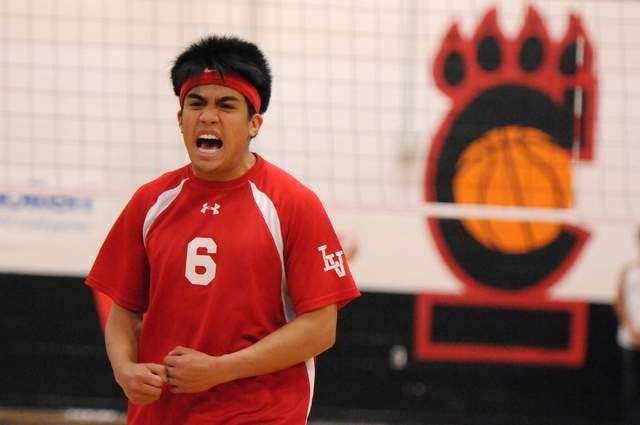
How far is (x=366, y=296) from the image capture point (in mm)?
6852

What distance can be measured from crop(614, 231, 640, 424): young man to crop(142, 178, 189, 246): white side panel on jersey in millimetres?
4457

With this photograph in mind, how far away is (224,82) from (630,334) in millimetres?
4750

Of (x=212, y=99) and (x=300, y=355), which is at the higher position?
(x=212, y=99)

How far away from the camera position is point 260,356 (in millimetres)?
2693

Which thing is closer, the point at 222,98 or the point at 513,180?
the point at 222,98

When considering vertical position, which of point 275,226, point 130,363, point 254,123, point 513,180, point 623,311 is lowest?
point 623,311

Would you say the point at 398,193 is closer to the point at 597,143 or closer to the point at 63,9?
the point at 597,143

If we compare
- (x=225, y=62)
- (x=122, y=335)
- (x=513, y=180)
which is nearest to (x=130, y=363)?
(x=122, y=335)

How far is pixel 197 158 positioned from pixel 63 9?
→ 4.27 metres

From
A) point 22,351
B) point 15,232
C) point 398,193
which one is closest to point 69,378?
point 22,351

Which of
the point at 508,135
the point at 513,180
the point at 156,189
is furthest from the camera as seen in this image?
the point at 508,135

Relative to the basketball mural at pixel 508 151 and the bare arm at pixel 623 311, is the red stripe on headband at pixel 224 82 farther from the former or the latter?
the bare arm at pixel 623 311

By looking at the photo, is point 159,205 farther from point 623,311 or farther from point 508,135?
point 623,311

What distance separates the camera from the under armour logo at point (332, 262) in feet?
9.14
